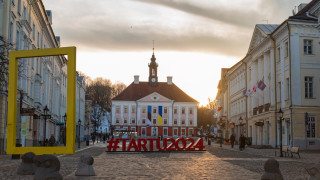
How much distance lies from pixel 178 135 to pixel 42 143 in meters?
103

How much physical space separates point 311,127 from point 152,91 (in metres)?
81.2

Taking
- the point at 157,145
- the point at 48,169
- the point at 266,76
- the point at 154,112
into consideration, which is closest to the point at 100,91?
the point at 154,112

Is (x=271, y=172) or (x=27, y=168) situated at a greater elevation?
(x=271, y=172)

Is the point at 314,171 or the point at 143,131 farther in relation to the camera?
the point at 143,131

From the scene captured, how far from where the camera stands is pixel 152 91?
118 meters

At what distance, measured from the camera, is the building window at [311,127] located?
38169 mm

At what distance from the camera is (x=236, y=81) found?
210 feet

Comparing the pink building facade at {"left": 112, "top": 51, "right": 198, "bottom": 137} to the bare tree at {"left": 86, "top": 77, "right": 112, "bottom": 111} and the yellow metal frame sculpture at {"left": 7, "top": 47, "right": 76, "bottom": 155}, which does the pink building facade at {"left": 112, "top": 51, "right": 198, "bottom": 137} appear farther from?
the yellow metal frame sculpture at {"left": 7, "top": 47, "right": 76, "bottom": 155}

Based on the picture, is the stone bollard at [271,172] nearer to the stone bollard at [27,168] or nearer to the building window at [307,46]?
the stone bollard at [27,168]

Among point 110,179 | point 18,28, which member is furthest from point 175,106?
point 110,179

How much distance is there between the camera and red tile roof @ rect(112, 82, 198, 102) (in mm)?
113562

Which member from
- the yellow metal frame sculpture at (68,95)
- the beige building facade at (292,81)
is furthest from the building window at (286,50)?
the yellow metal frame sculpture at (68,95)

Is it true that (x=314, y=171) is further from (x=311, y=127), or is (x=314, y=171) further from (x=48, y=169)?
(x=311, y=127)

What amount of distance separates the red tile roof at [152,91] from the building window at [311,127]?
2996 inches
